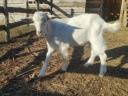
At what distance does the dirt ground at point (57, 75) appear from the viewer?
19.6ft

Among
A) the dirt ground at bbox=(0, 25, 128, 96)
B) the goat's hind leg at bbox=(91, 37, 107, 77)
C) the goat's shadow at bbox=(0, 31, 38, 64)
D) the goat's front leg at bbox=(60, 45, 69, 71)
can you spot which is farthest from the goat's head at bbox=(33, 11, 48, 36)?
the goat's shadow at bbox=(0, 31, 38, 64)

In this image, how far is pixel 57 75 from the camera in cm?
673

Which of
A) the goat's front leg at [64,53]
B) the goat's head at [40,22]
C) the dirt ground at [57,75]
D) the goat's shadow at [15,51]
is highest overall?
the goat's head at [40,22]

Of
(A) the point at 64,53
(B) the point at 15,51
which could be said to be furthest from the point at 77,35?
(B) the point at 15,51

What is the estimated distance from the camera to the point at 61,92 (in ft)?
19.4

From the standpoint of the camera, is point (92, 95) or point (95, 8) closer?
point (92, 95)

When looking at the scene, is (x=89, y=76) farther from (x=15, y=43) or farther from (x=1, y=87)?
(x=15, y=43)

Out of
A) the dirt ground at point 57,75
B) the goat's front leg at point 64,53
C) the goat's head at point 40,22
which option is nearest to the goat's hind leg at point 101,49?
the dirt ground at point 57,75

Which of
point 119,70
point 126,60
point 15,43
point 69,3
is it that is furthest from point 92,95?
point 69,3

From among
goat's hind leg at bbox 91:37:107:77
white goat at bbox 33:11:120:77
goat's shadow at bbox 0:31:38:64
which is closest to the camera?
white goat at bbox 33:11:120:77

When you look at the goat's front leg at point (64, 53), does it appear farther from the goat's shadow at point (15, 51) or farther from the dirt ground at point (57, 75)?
the goat's shadow at point (15, 51)

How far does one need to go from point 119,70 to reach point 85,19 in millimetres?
1495

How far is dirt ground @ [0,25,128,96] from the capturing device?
5.98m

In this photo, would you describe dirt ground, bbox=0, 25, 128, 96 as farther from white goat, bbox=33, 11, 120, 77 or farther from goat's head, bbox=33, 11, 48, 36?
goat's head, bbox=33, 11, 48, 36
